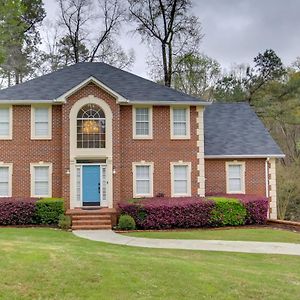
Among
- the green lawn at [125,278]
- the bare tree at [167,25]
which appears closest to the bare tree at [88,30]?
the bare tree at [167,25]

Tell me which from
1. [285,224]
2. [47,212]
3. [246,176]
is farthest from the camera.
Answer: [246,176]

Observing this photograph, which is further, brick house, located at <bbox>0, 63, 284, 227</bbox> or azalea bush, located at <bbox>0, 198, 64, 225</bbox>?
brick house, located at <bbox>0, 63, 284, 227</bbox>

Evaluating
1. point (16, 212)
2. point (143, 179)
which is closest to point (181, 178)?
point (143, 179)

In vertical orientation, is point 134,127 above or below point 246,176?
above

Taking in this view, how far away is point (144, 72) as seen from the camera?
135 feet

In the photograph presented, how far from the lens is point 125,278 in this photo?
7922mm

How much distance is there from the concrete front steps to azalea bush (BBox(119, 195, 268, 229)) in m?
0.67

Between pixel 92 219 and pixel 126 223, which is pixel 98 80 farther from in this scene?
pixel 126 223

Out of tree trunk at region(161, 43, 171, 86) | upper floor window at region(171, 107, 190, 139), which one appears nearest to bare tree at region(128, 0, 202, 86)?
tree trunk at region(161, 43, 171, 86)

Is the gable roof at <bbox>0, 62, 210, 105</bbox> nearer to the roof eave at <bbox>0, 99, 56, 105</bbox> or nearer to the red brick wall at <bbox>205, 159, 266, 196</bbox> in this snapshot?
the roof eave at <bbox>0, 99, 56, 105</bbox>

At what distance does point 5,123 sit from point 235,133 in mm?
12267

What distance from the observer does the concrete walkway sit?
13.3m

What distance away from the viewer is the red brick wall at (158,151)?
2138 centimetres

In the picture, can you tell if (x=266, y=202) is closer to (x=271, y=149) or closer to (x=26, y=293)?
(x=271, y=149)
